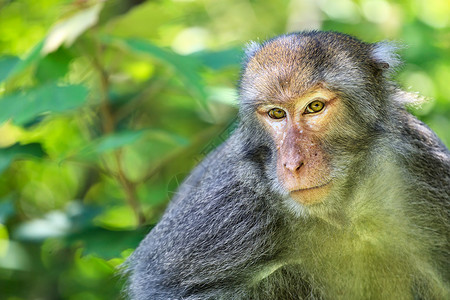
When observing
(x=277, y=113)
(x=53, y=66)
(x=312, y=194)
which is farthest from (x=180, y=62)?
(x=312, y=194)

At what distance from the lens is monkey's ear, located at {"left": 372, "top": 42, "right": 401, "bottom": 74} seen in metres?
4.59

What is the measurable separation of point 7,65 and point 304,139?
10.5 feet

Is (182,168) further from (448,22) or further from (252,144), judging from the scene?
(448,22)

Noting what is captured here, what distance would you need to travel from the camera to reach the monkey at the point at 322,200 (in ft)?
14.1

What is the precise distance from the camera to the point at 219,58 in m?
6.09

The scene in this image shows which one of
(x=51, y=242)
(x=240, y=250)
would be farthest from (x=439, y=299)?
(x=51, y=242)

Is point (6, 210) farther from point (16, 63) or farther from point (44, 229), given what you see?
point (16, 63)

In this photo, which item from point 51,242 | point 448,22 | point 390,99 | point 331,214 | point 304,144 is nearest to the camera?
point 304,144

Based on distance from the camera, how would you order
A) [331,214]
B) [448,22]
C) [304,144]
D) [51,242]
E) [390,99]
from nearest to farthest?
1. [304,144]
2. [331,214]
3. [390,99]
4. [51,242]
5. [448,22]

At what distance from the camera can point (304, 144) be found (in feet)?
13.4

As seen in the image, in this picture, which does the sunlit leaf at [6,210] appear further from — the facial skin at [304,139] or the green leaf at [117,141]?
the facial skin at [304,139]

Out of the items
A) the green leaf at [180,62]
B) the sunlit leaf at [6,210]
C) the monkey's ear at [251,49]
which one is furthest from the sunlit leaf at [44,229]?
the monkey's ear at [251,49]

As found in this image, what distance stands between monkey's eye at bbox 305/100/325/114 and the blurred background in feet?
3.69

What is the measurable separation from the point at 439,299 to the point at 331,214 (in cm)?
131
